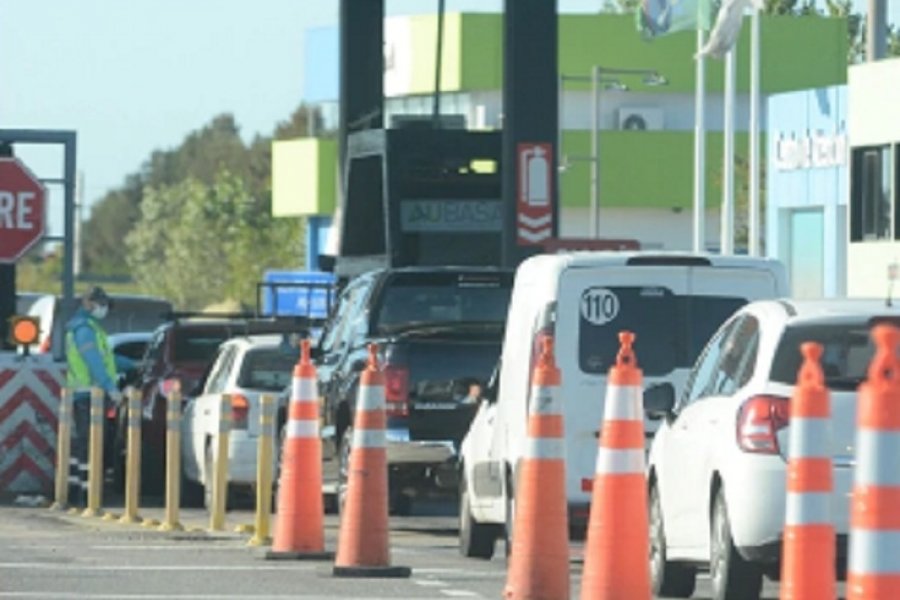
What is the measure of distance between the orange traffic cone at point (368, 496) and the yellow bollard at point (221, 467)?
4763 mm

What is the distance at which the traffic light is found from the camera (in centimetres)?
2717

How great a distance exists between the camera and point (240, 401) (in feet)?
83.7

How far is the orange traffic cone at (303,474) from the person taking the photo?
16703 mm

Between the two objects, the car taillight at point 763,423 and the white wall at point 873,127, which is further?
the white wall at point 873,127

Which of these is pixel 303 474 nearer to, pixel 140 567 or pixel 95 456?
pixel 140 567

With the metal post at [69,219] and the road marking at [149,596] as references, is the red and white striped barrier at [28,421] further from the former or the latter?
the road marking at [149,596]

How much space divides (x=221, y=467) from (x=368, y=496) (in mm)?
5123

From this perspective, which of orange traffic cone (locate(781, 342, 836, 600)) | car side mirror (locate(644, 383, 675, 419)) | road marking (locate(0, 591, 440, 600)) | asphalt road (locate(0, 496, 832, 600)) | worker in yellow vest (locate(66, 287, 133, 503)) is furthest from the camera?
worker in yellow vest (locate(66, 287, 133, 503))

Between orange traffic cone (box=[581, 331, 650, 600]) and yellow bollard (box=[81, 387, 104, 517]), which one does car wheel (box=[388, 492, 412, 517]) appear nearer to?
yellow bollard (box=[81, 387, 104, 517])

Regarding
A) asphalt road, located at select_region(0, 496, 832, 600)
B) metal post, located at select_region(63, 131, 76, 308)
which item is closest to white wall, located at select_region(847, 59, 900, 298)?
metal post, located at select_region(63, 131, 76, 308)

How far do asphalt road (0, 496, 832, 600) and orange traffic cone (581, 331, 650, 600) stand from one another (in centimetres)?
300

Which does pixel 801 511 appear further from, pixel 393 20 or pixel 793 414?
pixel 393 20

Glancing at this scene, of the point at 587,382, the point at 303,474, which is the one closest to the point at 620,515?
the point at 303,474

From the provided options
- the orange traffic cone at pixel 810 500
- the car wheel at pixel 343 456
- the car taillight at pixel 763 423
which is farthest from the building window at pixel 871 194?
the orange traffic cone at pixel 810 500
